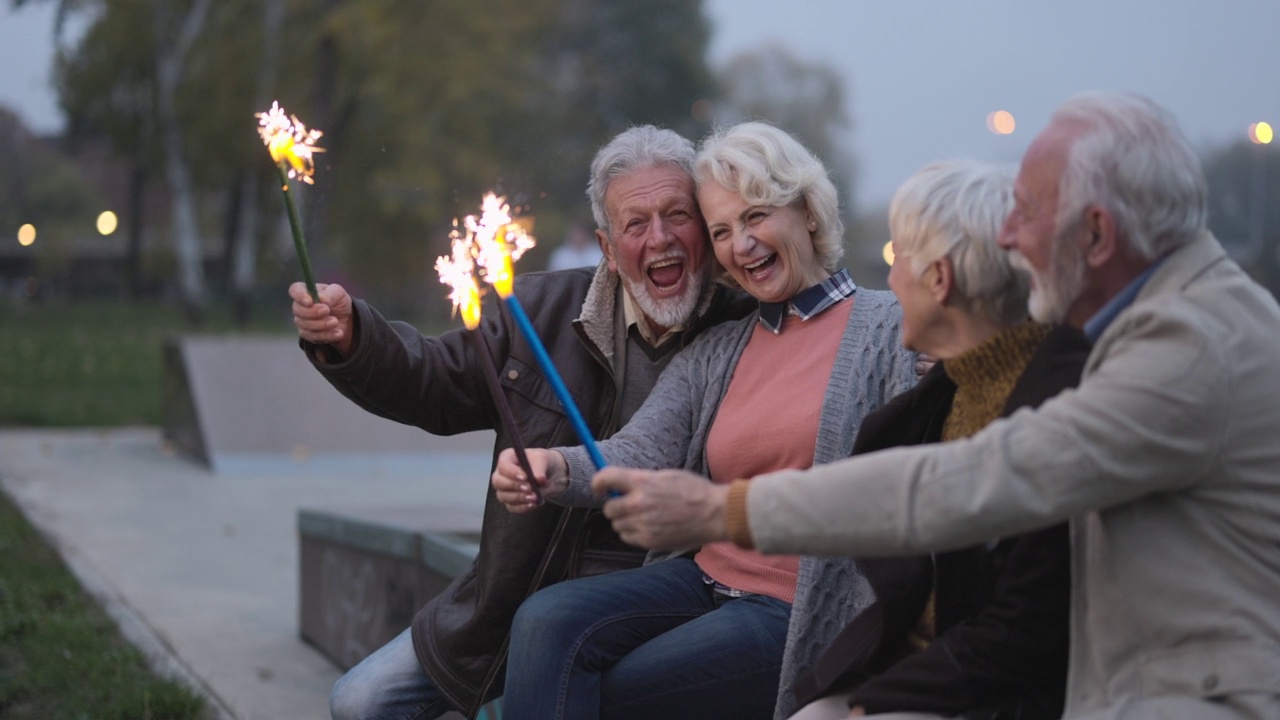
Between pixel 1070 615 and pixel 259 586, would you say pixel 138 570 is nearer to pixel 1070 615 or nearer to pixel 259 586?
pixel 259 586

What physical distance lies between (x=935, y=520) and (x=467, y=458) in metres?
9.71

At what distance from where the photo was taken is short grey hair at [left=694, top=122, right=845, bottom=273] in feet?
9.33

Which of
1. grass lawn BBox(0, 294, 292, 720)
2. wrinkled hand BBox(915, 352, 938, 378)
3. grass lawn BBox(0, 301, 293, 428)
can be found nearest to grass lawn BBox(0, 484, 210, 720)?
grass lawn BBox(0, 294, 292, 720)

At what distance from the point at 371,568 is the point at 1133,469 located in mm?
3600

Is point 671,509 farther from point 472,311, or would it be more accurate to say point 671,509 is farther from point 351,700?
point 351,700

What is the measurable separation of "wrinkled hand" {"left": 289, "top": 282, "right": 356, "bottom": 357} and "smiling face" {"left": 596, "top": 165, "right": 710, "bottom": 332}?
592 millimetres

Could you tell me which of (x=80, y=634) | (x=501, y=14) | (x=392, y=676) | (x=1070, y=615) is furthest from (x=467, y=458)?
(x=501, y=14)

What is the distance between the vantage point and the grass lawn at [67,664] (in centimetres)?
432

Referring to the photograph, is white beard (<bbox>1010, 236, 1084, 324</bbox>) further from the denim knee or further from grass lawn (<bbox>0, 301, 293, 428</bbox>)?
grass lawn (<bbox>0, 301, 293, 428</bbox>)

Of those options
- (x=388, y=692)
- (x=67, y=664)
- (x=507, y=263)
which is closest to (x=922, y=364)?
(x=507, y=263)

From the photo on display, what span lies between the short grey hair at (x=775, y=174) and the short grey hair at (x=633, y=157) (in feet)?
0.20

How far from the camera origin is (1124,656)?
180 cm

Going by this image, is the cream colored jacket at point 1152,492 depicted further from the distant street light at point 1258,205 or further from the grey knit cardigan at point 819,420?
the distant street light at point 1258,205

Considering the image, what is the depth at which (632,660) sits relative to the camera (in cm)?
262
